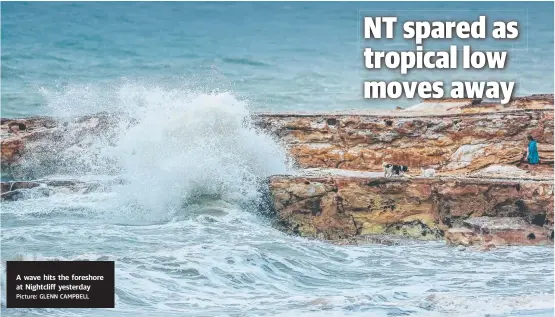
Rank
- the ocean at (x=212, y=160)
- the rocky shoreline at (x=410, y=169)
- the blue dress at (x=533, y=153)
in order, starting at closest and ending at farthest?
the ocean at (x=212, y=160) < the rocky shoreline at (x=410, y=169) < the blue dress at (x=533, y=153)

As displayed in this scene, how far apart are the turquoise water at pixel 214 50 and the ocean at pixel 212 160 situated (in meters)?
0.06

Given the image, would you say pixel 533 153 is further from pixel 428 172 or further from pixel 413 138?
pixel 413 138

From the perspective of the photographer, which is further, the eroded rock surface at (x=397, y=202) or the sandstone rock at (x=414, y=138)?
the sandstone rock at (x=414, y=138)

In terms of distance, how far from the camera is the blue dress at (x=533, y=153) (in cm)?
1948

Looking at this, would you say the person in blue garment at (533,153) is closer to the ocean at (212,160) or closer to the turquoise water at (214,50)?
the ocean at (212,160)

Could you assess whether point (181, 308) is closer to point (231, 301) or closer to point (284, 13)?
point (231, 301)

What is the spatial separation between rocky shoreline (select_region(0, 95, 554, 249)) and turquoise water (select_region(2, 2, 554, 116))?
9.96 ft

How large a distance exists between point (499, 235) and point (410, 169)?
4.06m

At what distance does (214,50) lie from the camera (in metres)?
31.6

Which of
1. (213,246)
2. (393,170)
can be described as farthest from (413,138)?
(213,246)
